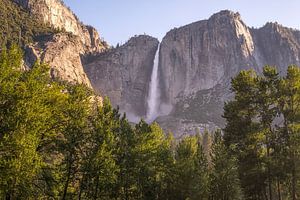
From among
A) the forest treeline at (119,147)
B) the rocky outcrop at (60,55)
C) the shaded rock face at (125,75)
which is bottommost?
the forest treeline at (119,147)

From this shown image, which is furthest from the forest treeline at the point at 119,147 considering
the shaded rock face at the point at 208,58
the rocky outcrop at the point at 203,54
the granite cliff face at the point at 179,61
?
the rocky outcrop at the point at 203,54

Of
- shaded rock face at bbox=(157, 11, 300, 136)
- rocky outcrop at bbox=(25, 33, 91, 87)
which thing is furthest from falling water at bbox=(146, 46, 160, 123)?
rocky outcrop at bbox=(25, 33, 91, 87)

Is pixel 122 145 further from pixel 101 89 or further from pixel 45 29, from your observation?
pixel 101 89

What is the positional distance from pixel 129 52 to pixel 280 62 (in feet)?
251

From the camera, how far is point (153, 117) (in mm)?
172375

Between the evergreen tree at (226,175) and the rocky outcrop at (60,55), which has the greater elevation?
the rocky outcrop at (60,55)

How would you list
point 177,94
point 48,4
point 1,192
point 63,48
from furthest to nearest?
1. point 177,94
2. point 48,4
3. point 63,48
4. point 1,192

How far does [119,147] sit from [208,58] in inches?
6264

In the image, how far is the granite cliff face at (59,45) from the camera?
135 meters

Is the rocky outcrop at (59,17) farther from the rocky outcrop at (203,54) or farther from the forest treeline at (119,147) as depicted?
the forest treeline at (119,147)

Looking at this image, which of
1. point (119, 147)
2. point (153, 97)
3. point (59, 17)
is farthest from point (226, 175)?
point (59, 17)

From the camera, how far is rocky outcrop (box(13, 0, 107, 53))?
155625 millimetres

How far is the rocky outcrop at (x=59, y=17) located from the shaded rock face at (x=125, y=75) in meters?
12.5

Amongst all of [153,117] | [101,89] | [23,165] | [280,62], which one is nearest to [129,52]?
[101,89]
